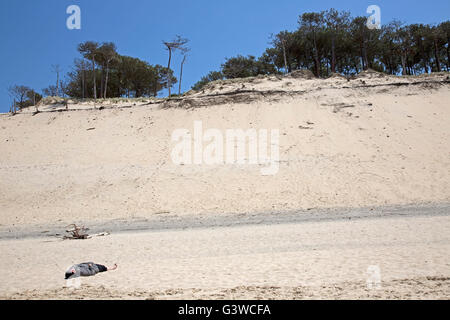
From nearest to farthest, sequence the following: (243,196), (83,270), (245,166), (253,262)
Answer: (83,270), (253,262), (243,196), (245,166)

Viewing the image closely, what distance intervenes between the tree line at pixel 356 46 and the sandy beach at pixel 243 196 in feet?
40.0

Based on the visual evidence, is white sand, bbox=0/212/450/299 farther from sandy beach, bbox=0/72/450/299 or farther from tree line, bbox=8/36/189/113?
tree line, bbox=8/36/189/113

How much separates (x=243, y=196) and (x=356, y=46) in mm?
30360

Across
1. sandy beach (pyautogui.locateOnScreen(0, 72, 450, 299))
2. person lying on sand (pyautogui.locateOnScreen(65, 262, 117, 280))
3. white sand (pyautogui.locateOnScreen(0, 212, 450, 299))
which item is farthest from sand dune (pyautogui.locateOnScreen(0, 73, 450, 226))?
person lying on sand (pyautogui.locateOnScreen(65, 262, 117, 280))

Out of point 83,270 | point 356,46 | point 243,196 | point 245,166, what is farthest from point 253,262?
point 356,46

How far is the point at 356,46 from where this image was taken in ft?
117

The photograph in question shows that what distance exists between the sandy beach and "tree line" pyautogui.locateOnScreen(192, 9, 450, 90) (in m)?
12.2

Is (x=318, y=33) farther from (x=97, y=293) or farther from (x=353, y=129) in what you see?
(x=97, y=293)

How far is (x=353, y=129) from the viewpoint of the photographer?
65.0 feet

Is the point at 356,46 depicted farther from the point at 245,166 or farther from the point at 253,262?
the point at 253,262

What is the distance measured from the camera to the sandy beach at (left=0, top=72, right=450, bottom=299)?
488 centimetres

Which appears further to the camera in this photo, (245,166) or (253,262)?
(245,166)
